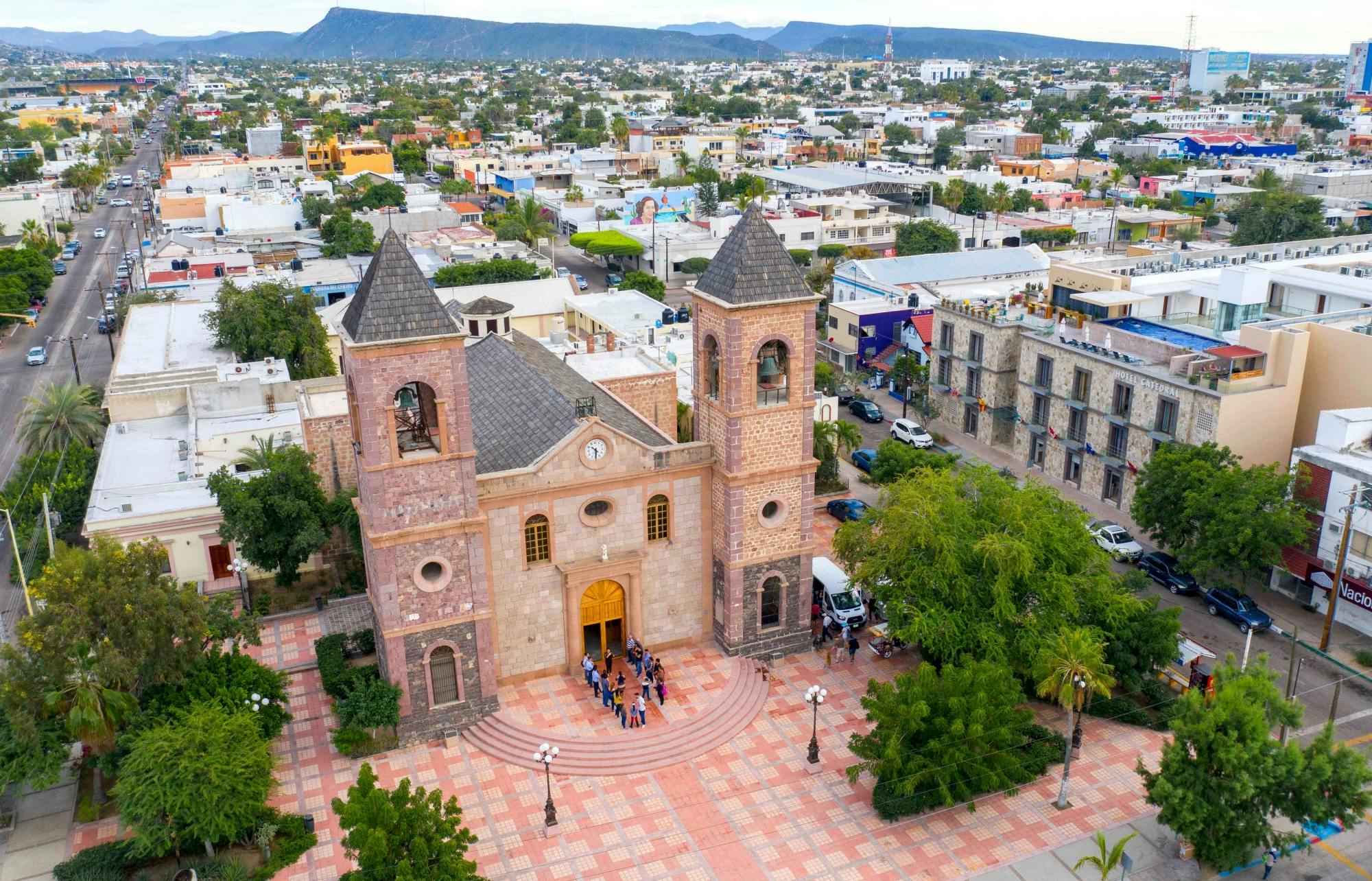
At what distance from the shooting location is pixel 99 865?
28750 mm

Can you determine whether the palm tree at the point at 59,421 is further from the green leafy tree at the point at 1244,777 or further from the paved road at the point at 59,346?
the green leafy tree at the point at 1244,777

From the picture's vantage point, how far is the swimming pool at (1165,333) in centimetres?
5353

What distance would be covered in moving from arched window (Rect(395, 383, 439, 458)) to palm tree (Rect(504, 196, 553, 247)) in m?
73.6

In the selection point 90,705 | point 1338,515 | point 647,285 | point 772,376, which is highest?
point 772,376

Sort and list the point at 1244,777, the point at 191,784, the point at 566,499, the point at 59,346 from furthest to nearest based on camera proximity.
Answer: the point at 59,346 < the point at 566,499 < the point at 191,784 < the point at 1244,777

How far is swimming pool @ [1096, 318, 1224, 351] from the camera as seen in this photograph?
176 feet

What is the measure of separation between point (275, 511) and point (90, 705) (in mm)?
13804

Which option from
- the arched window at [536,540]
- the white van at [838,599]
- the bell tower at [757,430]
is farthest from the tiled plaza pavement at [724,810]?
the white van at [838,599]

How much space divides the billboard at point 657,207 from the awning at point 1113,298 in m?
60.5

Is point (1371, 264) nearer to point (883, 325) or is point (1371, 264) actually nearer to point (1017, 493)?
point (883, 325)

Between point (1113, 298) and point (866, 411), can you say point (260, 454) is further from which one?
point (1113, 298)

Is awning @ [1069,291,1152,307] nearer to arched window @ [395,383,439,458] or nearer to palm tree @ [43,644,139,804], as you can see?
arched window @ [395,383,439,458]

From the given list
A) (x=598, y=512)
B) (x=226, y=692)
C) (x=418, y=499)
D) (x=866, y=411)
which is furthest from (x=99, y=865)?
(x=866, y=411)

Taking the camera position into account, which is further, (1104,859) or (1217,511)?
(1217,511)
